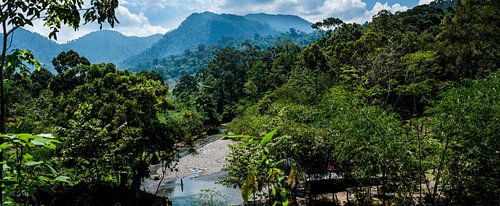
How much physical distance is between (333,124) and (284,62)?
46.3 meters

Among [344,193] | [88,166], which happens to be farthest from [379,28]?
[88,166]

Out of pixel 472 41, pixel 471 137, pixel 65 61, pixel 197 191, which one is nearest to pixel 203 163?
pixel 197 191

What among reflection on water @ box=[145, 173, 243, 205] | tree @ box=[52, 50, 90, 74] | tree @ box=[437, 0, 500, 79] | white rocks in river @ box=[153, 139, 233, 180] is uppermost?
tree @ box=[52, 50, 90, 74]

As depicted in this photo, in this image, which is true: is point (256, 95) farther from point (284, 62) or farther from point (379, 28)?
point (379, 28)

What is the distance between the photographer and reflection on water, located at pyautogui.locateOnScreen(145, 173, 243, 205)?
21.8 m

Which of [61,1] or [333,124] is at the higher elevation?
[61,1]

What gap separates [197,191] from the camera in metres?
26.0

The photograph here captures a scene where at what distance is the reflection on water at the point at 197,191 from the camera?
21798 mm

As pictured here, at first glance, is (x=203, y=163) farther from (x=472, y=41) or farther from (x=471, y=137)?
(x=471, y=137)

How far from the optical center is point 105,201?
16359 mm

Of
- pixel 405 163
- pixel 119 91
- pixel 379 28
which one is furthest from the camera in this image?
pixel 379 28

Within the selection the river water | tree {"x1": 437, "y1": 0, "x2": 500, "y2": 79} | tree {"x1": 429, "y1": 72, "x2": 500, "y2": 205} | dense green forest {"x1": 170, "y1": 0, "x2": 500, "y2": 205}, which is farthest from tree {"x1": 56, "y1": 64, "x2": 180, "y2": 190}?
tree {"x1": 437, "y1": 0, "x2": 500, "y2": 79}

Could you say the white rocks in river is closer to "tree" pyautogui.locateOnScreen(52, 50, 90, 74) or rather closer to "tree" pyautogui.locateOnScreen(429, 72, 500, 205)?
"tree" pyautogui.locateOnScreen(52, 50, 90, 74)

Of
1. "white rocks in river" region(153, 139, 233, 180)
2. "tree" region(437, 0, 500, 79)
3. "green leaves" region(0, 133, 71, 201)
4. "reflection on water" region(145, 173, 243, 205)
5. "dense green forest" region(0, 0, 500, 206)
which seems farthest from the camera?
"white rocks in river" region(153, 139, 233, 180)
